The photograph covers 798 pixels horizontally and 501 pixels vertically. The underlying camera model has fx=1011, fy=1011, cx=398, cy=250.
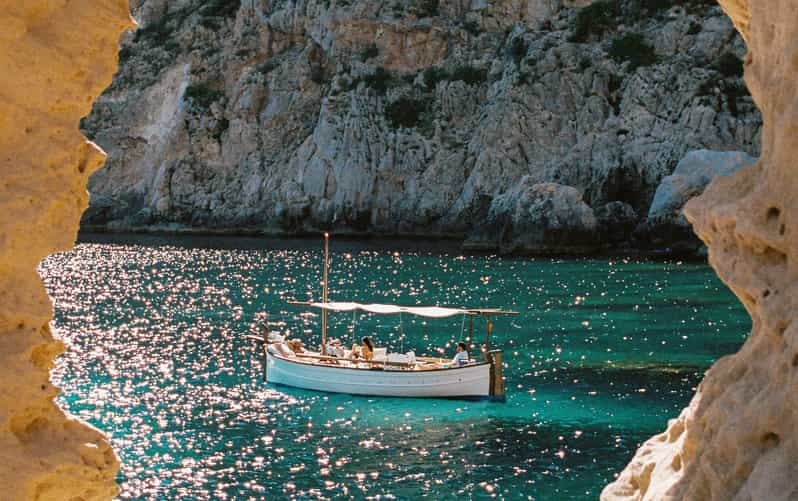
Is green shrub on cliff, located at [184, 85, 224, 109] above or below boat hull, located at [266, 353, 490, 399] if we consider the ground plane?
above

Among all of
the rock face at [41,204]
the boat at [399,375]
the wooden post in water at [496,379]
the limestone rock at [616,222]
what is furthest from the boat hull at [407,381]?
the limestone rock at [616,222]

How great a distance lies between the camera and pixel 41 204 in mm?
5285

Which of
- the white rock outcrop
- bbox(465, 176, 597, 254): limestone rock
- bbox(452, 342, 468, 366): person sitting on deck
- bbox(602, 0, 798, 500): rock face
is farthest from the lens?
bbox(465, 176, 597, 254): limestone rock

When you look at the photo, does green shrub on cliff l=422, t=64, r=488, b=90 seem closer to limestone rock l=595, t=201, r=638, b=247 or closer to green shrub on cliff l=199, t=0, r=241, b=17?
limestone rock l=595, t=201, r=638, b=247

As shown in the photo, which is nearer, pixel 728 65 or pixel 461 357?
pixel 461 357

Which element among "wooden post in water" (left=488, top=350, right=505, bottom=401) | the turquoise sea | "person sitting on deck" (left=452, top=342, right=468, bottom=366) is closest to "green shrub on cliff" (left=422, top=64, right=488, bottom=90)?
the turquoise sea

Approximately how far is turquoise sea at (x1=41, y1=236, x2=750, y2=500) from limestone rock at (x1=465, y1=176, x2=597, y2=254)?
13.6m

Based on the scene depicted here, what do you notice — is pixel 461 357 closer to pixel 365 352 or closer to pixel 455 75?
pixel 365 352

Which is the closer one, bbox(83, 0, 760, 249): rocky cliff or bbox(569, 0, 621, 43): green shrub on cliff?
bbox(83, 0, 760, 249): rocky cliff

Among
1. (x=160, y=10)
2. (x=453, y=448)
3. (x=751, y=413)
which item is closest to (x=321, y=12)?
(x=160, y=10)

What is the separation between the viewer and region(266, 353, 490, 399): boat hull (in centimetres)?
3375

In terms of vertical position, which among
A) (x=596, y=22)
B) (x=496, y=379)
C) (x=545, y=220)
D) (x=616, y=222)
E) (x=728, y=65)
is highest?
(x=596, y=22)

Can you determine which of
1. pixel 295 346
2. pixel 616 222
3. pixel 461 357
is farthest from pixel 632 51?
pixel 461 357

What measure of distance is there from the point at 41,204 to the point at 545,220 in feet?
297
